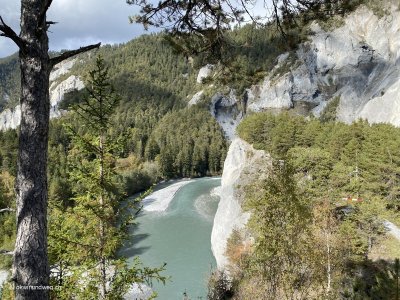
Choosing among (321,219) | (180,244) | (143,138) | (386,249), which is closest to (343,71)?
(143,138)

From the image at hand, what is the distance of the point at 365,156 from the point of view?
32.2m

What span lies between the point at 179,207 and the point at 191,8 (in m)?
50.7

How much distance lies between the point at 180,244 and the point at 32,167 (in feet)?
119

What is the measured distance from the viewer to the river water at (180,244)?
29203mm

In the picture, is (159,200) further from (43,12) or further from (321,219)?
→ (43,12)

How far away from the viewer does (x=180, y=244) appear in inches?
1545

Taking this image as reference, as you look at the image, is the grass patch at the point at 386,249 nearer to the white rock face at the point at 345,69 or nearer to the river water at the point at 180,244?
the river water at the point at 180,244

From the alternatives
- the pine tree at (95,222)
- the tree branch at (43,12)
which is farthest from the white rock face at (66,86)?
the tree branch at (43,12)

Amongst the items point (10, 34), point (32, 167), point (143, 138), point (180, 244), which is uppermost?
point (143, 138)

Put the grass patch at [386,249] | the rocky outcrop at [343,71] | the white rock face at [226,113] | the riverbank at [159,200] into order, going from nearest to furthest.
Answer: the grass patch at [386,249] → the riverbank at [159,200] → the rocky outcrop at [343,71] → the white rock face at [226,113]

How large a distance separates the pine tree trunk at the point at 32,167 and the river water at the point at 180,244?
62.8ft

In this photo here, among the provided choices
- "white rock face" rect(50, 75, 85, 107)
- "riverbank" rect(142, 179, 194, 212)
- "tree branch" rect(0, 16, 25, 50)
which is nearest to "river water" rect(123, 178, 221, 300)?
"riverbank" rect(142, 179, 194, 212)

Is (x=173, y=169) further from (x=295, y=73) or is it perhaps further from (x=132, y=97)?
(x=132, y=97)

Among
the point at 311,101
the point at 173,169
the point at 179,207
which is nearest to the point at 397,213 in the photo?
the point at 179,207
